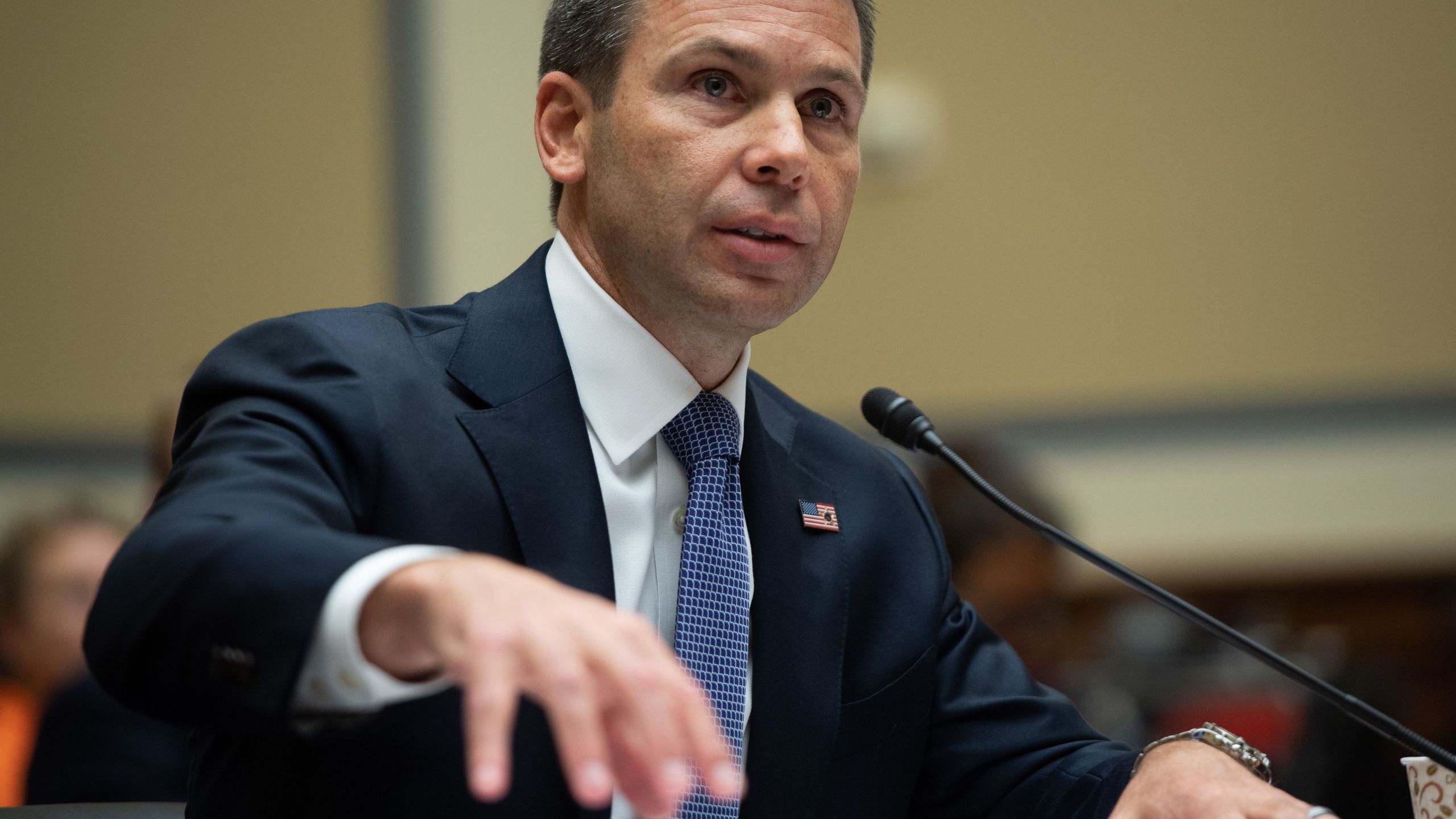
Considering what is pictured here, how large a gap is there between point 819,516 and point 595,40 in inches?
22.3

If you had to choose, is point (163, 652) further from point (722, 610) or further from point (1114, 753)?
point (1114, 753)

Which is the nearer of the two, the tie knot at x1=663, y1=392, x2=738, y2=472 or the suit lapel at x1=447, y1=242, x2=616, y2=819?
the suit lapel at x1=447, y1=242, x2=616, y2=819

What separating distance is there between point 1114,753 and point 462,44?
297 cm

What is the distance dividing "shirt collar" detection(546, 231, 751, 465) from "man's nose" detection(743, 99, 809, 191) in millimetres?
202

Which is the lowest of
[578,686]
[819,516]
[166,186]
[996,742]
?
[166,186]

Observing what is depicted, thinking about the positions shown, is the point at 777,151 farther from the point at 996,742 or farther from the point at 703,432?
the point at 996,742

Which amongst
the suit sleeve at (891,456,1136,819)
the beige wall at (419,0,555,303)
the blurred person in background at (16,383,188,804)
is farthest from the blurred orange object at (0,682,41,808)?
the suit sleeve at (891,456,1136,819)

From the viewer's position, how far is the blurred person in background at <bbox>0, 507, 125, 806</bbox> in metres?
3.36

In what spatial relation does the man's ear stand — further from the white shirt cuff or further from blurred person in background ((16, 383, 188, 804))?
blurred person in background ((16, 383, 188, 804))

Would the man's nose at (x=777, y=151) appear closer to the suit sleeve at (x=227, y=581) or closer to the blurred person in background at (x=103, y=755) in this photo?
the suit sleeve at (x=227, y=581)

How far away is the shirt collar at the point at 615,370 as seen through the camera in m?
1.50

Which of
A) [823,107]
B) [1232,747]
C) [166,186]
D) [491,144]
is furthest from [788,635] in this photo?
[166,186]

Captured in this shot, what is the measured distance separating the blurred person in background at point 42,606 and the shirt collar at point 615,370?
215cm

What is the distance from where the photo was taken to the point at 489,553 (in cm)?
136
